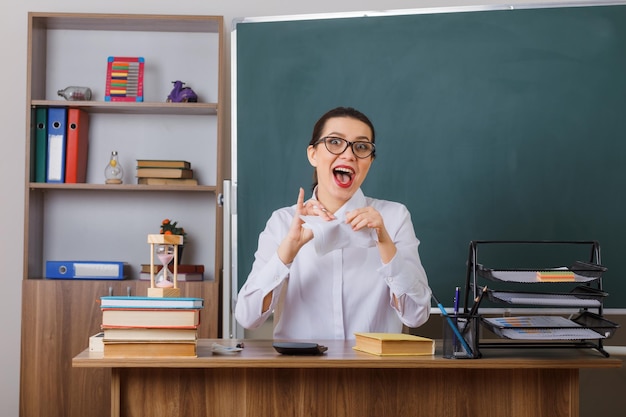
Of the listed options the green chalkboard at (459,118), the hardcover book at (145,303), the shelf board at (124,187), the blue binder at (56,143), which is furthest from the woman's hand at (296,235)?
the blue binder at (56,143)

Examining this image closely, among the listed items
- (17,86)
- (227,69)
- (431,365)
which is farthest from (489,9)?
(17,86)

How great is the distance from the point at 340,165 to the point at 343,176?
1.5 inches

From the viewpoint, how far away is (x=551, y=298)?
79.4 inches

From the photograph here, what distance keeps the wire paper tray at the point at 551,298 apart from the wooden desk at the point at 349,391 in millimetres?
138

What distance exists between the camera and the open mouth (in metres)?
2.56

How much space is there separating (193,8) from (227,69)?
0.38 m

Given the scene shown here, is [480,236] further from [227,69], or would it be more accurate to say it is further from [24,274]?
[24,274]

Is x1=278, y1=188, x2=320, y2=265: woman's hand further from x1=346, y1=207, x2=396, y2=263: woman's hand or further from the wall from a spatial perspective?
the wall

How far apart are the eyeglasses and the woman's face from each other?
10mm

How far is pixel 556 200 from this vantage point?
11.3 ft

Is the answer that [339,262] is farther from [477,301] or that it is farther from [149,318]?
[149,318]

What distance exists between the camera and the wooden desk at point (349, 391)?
2.02 meters

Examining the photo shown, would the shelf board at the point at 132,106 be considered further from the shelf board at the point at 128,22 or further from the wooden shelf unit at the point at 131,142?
the shelf board at the point at 128,22

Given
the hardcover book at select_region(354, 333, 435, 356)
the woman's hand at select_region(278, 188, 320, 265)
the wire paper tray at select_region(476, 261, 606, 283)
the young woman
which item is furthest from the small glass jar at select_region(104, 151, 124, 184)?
the wire paper tray at select_region(476, 261, 606, 283)
